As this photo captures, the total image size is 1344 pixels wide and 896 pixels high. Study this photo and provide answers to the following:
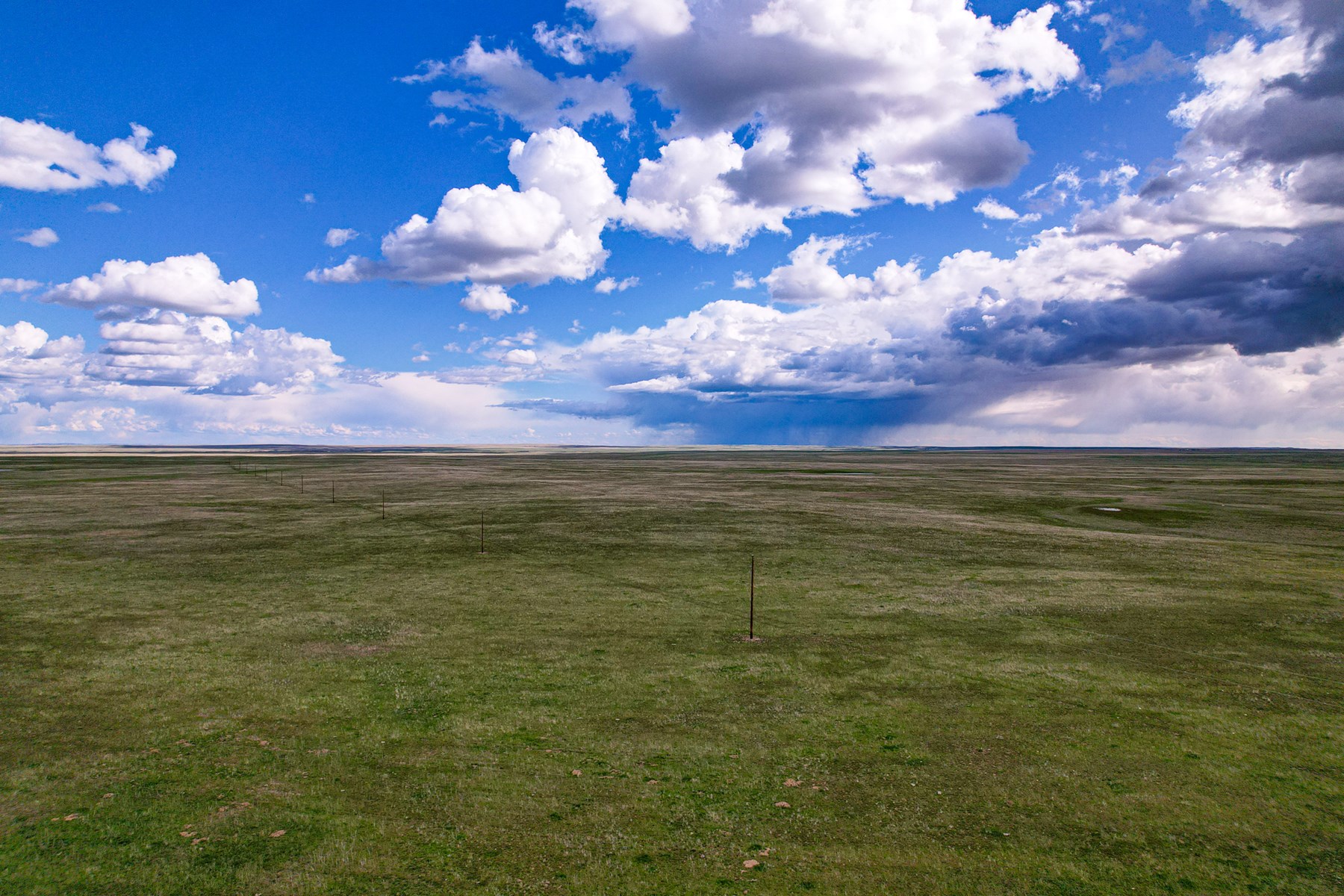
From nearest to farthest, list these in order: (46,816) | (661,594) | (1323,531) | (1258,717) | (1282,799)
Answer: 1. (46,816)
2. (1282,799)
3. (1258,717)
4. (661,594)
5. (1323,531)

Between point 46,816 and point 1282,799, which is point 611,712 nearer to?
point 46,816

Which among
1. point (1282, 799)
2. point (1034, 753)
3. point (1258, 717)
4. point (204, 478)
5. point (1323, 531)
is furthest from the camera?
point (204, 478)

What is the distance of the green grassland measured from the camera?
29.3ft

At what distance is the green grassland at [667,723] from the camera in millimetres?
8938

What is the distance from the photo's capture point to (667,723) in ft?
43.1

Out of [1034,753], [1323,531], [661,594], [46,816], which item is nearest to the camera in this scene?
[46,816]

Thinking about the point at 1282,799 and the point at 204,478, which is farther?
the point at 204,478

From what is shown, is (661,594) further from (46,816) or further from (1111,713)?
(46,816)

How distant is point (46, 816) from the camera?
383 inches

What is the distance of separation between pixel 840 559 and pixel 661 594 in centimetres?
1054

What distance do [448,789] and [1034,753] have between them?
33.1ft

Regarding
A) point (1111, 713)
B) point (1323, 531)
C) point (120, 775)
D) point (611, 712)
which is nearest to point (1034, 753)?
point (1111, 713)

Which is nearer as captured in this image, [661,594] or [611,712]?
[611,712]

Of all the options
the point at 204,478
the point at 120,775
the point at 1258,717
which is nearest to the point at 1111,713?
the point at 1258,717
